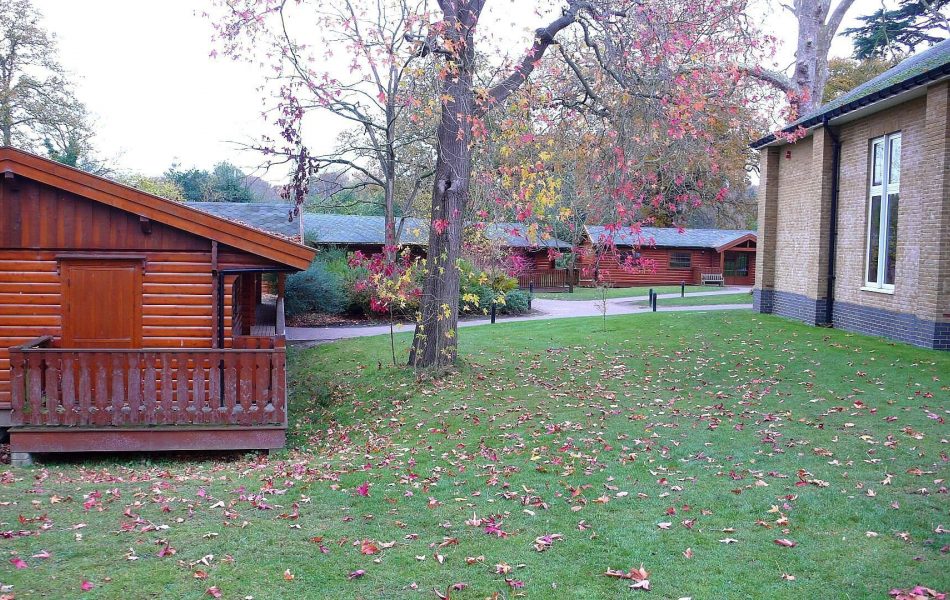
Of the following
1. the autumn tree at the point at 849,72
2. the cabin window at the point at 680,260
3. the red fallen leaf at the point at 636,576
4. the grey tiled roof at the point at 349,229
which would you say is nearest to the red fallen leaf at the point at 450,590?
the red fallen leaf at the point at 636,576

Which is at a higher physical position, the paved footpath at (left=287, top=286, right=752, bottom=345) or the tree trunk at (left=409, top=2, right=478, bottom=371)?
the tree trunk at (left=409, top=2, right=478, bottom=371)

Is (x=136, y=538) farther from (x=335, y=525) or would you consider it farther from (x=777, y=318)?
(x=777, y=318)

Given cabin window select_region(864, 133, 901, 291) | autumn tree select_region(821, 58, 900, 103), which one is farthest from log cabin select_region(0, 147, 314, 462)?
autumn tree select_region(821, 58, 900, 103)

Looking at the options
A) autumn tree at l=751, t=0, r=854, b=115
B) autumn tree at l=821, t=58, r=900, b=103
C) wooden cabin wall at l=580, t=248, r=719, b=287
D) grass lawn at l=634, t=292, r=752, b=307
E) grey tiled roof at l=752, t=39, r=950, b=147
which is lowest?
grass lawn at l=634, t=292, r=752, b=307

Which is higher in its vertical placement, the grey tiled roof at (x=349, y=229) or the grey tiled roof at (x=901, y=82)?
the grey tiled roof at (x=901, y=82)

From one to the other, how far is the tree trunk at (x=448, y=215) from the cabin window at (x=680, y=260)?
38.2 metres

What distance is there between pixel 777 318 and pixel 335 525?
1644cm

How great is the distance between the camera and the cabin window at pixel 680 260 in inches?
1929

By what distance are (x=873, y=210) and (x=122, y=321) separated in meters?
14.9

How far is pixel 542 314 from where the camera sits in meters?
29.3

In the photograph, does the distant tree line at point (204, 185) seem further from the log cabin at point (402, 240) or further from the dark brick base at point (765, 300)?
the dark brick base at point (765, 300)

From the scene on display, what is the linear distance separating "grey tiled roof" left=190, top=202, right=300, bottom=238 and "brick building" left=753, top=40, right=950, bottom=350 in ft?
39.9

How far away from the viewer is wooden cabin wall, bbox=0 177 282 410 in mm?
10188

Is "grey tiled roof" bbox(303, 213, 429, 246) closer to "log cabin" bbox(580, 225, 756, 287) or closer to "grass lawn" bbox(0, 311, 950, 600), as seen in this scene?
"log cabin" bbox(580, 225, 756, 287)
